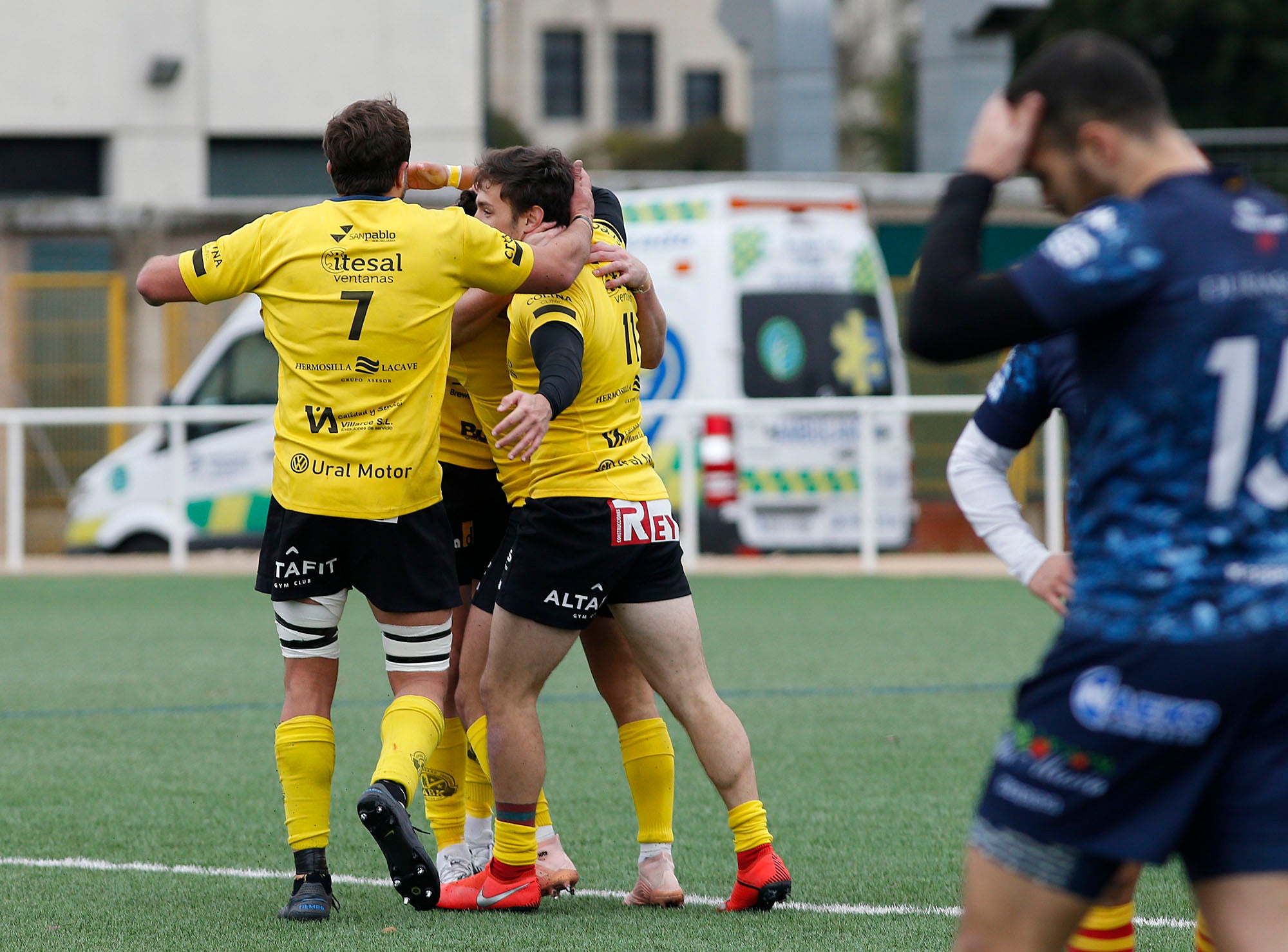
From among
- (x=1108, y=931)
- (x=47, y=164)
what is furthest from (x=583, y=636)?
(x=47, y=164)

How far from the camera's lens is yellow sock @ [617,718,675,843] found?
4.61m

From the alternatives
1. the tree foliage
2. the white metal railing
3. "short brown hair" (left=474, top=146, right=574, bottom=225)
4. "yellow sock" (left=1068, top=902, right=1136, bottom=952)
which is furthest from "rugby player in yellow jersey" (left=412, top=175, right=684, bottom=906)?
the tree foliage

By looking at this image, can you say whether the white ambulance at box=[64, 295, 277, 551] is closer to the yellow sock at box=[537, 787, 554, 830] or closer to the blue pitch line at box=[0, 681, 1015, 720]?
the blue pitch line at box=[0, 681, 1015, 720]

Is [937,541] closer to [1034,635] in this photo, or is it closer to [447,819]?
[1034,635]

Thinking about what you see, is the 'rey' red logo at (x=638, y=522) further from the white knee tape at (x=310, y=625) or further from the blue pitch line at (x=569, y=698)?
the blue pitch line at (x=569, y=698)

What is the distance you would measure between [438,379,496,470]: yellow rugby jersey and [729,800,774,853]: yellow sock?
45.3 inches

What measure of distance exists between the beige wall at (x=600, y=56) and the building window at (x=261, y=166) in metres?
23.9

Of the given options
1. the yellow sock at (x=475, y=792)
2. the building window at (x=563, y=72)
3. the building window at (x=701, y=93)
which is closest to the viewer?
the yellow sock at (x=475, y=792)

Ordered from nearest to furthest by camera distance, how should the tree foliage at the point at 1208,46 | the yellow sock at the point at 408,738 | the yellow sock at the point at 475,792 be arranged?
the yellow sock at the point at 408,738 → the yellow sock at the point at 475,792 → the tree foliage at the point at 1208,46

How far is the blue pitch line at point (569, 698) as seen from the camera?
794 cm

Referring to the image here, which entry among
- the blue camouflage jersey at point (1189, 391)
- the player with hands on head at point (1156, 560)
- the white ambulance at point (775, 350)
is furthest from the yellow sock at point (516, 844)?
the white ambulance at point (775, 350)

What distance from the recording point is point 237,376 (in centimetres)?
1531

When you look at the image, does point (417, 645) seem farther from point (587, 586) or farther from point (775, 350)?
point (775, 350)

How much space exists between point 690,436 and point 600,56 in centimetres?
3653
